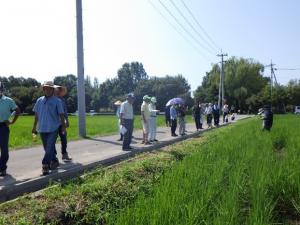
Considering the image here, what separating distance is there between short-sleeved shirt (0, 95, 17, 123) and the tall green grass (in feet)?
11.4

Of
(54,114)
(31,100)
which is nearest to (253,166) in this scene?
(54,114)

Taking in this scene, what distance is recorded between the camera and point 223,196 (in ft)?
18.9

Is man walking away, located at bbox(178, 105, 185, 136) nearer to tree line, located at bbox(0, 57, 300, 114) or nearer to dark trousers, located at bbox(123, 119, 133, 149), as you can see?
dark trousers, located at bbox(123, 119, 133, 149)

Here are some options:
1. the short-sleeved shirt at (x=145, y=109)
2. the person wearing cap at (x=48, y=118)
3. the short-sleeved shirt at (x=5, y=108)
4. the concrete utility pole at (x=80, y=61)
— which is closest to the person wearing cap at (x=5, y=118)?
the short-sleeved shirt at (x=5, y=108)

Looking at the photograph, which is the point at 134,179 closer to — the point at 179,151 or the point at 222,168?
the point at 222,168

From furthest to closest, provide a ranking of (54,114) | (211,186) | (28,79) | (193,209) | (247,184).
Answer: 1. (28,79)
2. (54,114)
3. (247,184)
4. (211,186)
5. (193,209)

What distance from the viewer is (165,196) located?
5.34 meters

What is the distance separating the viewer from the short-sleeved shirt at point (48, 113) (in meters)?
9.17

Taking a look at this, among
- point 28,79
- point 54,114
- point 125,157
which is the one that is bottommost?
point 125,157

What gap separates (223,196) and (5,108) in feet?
16.8

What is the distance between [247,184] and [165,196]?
193 centimetres

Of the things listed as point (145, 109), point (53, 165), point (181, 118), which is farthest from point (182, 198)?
point (181, 118)

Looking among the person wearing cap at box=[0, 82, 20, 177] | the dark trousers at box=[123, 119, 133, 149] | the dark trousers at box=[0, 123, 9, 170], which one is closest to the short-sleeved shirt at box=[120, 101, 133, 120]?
the dark trousers at box=[123, 119, 133, 149]

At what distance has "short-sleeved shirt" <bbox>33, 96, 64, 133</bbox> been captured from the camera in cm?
917
